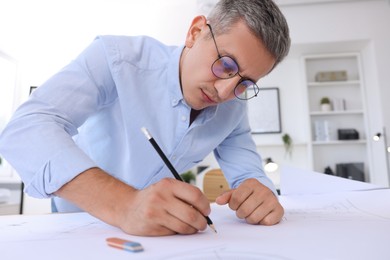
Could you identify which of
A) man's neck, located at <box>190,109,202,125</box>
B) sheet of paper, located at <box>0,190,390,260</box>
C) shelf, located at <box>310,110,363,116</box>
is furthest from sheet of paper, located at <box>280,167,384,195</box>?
shelf, located at <box>310,110,363,116</box>

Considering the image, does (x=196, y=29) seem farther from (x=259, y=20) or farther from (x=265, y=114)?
(x=265, y=114)

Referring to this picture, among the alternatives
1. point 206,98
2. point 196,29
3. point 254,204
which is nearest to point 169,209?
point 254,204

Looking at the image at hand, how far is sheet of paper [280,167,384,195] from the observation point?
99 centimetres

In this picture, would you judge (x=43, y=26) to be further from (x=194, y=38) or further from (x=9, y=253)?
(x=9, y=253)

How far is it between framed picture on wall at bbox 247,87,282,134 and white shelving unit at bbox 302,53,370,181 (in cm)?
40

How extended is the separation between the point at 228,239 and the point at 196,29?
0.53 metres

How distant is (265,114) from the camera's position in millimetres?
3938

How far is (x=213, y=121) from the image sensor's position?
89 cm

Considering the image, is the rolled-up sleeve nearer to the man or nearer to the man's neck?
the man

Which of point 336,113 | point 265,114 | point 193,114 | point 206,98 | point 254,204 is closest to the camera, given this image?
point 254,204

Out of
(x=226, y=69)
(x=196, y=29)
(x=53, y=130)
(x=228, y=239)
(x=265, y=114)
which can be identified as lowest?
(x=228, y=239)

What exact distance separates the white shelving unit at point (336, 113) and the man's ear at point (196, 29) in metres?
3.28

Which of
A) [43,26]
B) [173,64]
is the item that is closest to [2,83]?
[43,26]

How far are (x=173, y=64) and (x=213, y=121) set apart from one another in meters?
0.20
